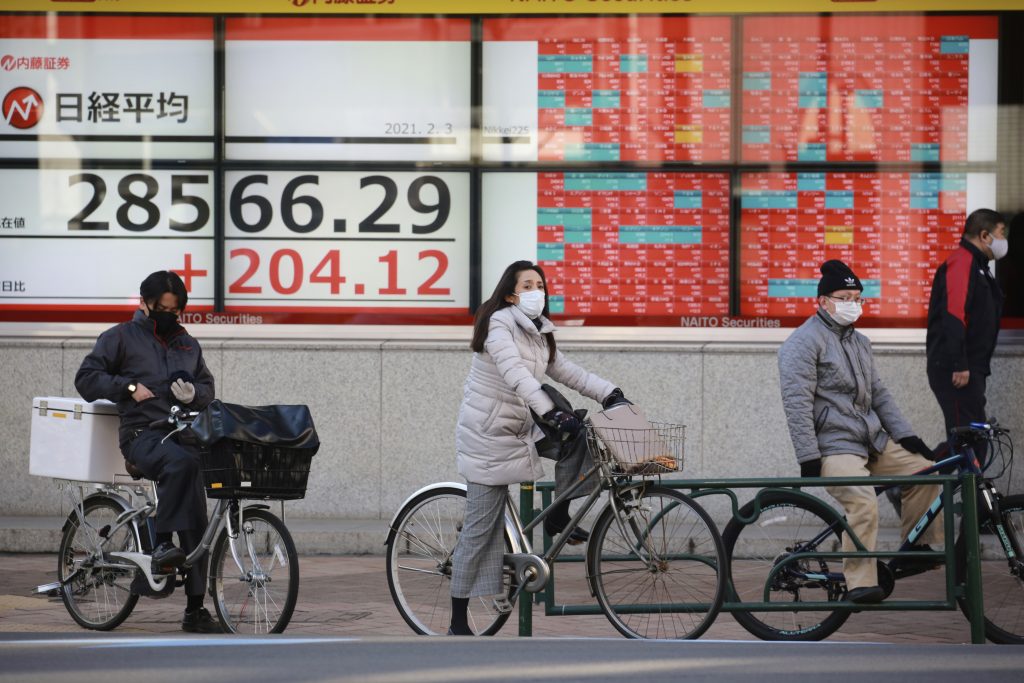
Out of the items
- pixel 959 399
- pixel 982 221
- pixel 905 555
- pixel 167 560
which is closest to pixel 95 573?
pixel 167 560

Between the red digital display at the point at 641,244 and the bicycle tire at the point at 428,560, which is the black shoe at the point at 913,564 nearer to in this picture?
the bicycle tire at the point at 428,560

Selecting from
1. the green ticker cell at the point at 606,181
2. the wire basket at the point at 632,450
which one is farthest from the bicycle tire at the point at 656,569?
the green ticker cell at the point at 606,181

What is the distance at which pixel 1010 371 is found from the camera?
10.4m

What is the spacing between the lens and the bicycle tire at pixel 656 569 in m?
6.45

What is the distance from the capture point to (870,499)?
7.00m

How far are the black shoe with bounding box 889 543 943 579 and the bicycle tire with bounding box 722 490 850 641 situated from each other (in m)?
0.31

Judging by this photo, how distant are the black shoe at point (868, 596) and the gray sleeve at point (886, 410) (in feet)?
3.31

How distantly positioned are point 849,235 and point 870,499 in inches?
164

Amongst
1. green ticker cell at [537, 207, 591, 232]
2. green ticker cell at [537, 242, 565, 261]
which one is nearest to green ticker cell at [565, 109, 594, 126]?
green ticker cell at [537, 207, 591, 232]

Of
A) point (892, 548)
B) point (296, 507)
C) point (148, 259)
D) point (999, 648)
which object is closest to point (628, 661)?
point (999, 648)

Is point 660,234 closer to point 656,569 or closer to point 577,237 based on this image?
point 577,237

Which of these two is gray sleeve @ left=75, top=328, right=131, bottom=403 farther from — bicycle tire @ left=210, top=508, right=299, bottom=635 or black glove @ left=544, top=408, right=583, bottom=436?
black glove @ left=544, top=408, right=583, bottom=436

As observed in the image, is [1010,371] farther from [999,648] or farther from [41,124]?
[41,124]

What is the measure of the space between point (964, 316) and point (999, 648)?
449 cm
